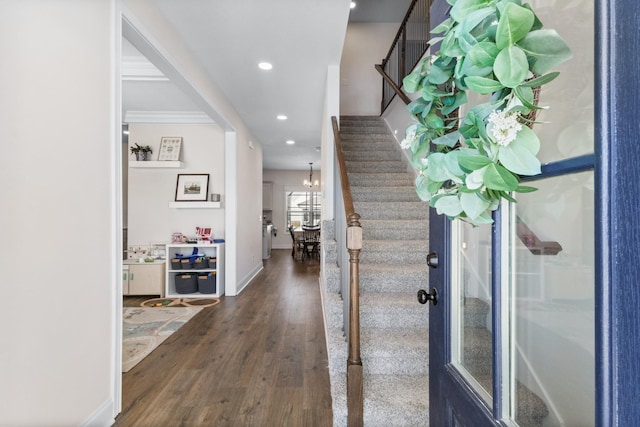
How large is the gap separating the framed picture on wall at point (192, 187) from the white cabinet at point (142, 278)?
1062 millimetres

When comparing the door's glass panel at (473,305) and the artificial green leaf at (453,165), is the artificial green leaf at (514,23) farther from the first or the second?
the door's glass panel at (473,305)

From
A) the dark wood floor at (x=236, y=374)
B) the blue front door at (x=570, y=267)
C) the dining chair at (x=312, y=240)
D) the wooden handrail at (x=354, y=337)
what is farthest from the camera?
the dining chair at (x=312, y=240)

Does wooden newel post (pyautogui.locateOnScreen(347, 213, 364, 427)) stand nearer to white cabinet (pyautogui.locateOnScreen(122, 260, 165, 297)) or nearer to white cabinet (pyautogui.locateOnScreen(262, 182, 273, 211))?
white cabinet (pyautogui.locateOnScreen(122, 260, 165, 297))

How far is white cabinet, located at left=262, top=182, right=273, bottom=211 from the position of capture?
11.3m

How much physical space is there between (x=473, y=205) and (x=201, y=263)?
15.6 feet

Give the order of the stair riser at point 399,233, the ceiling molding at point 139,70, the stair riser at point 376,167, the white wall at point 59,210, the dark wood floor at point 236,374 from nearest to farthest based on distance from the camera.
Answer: the white wall at point 59,210, the dark wood floor at point 236,374, the stair riser at point 399,233, the ceiling molding at point 139,70, the stair riser at point 376,167

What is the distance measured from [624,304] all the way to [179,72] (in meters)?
3.23

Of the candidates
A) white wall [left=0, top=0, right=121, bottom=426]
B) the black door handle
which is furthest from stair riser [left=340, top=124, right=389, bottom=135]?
the black door handle

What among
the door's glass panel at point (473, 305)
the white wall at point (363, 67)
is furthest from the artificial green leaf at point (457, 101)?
the white wall at point (363, 67)

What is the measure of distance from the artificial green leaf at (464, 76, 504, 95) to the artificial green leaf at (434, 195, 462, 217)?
210mm

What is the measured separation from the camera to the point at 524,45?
0.49 metres

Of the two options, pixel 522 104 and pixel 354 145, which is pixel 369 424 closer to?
pixel 522 104

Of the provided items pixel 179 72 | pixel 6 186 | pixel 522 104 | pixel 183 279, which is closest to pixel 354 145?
pixel 179 72

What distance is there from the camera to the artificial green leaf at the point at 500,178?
0.53 m
